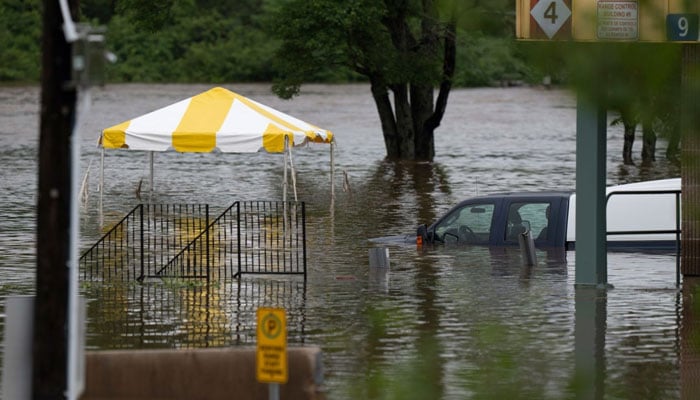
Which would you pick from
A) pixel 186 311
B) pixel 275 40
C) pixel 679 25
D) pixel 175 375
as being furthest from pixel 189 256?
pixel 275 40

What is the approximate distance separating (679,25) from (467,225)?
17.1 m

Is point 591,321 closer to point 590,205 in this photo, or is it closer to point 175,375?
point 590,205

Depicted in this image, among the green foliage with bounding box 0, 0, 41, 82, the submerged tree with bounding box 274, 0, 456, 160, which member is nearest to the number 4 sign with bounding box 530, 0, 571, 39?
the submerged tree with bounding box 274, 0, 456, 160

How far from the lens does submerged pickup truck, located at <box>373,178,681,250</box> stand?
17922mm

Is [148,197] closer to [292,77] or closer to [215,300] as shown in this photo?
[292,77]

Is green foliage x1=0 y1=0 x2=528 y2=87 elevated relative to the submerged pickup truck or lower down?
elevated

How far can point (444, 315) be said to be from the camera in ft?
49.3

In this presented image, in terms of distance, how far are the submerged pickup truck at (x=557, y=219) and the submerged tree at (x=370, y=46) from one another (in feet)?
66.8

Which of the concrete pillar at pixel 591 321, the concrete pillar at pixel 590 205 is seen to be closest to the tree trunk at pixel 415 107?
the concrete pillar at pixel 590 205

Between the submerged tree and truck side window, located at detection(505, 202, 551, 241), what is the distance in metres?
20.9

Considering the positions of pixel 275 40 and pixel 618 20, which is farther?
pixel 275 40

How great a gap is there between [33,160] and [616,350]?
1398 inches

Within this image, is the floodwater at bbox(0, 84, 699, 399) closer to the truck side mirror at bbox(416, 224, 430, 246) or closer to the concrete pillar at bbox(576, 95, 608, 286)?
the truck side mirror at bbox(416, 224, 430, 246)

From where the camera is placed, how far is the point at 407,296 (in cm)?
1662
